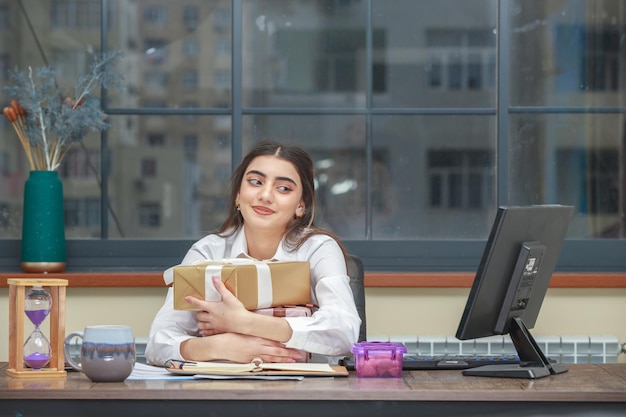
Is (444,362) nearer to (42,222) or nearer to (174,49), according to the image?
(42,222)

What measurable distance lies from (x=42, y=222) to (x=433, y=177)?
4.97 ft

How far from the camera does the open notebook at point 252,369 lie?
2.04 metres

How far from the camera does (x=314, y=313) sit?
7.75 ft

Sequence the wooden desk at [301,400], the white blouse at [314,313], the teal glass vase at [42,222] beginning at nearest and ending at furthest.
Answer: the wooden desk at [301,400], the white blouse at [314,313], the teal glass vase at [42,222]

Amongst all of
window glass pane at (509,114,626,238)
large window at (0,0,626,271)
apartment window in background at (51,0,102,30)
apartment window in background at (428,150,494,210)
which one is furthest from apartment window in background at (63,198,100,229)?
window glass pane at (509,114,626,238)

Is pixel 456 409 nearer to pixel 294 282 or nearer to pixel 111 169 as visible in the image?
pixel 294 282

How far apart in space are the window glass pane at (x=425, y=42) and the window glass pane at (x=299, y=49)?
110 millimetres

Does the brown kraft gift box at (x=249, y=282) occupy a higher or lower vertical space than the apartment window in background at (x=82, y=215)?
lower

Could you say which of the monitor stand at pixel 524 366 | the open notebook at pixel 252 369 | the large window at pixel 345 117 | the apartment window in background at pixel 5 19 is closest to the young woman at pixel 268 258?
the open notebook at pixel 252 369

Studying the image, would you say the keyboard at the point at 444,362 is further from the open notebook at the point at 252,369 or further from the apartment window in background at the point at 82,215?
the apartment window in background at the point at 82,215

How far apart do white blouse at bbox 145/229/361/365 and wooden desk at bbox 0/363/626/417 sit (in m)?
0.40

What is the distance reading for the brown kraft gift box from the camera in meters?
2.15

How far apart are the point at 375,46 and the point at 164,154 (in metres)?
0.93

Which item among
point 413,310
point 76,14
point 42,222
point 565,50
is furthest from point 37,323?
point 565,50
